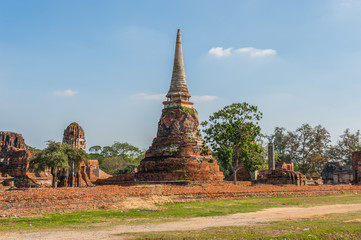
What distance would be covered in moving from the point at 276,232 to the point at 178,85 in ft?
92.5

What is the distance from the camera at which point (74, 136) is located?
46094mm

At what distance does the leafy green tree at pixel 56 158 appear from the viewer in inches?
969

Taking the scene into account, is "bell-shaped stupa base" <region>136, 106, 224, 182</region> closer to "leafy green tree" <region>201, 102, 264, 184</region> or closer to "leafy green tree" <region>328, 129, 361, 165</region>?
"leafy green tree" <region>201, 102, 264, 184</region>

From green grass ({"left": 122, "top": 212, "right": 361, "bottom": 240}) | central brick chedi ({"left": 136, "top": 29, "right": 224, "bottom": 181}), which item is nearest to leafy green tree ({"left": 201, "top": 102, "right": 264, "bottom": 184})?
central brick chedi ({"left": 136, "top": 29, "right": 224, "bottom": 181})

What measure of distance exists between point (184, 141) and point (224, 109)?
20.4 feet

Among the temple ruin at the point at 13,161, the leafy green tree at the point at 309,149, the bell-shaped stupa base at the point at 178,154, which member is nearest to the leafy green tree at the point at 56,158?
the bell-shaped stupa base at the point at 178,154

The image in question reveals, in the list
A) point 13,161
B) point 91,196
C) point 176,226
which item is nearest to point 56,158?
point 91,196

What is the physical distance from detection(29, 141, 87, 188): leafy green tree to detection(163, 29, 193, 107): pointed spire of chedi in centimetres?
1213

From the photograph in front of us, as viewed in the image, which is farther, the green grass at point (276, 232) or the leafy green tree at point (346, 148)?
the leafy green tree at point (346, 148)

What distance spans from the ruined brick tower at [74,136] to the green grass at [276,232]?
3759 cm

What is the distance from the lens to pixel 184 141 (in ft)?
109

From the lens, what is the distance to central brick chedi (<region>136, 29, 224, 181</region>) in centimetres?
3023

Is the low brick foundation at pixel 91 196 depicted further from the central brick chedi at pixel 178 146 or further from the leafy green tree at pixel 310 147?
the leafy green tree at pixel 310 147

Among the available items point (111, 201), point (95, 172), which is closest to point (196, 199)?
point (111, 201)
